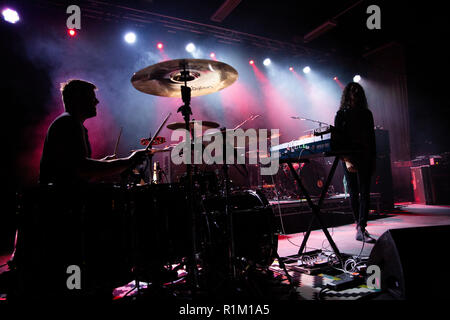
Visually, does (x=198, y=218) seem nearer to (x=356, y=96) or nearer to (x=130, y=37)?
(x=356, y=96)

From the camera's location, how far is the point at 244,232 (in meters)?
2.56

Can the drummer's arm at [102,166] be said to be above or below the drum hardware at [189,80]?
below

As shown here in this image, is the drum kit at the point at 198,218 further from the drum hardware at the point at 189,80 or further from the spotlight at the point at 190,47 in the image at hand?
the spotlight at the point at 190,47

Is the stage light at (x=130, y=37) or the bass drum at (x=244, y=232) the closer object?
the bass drum at (x=244, y=232)

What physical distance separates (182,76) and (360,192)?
2.93 metres

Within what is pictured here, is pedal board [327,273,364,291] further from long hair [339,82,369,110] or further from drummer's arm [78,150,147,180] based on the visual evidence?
long hair [339,82,369,110]

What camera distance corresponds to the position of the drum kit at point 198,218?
7.47ft

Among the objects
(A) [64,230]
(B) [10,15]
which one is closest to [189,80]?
(A) [64,230]

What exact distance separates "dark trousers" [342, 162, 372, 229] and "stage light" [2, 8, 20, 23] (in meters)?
7.70

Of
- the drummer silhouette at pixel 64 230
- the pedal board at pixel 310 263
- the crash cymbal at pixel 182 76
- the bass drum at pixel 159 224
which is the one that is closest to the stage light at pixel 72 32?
the crash cymbal at pixel 182 76

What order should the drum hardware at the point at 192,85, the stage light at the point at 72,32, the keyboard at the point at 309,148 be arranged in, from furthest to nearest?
the stage light at the point at 72,32 < the keyboard at the point at 309,148 < the drum hardware at the point at 192,85

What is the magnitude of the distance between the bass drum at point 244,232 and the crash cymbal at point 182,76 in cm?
130

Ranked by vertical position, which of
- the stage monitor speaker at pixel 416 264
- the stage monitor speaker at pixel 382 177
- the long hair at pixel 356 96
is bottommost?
the stage monitor speaker at pixel 416 264
